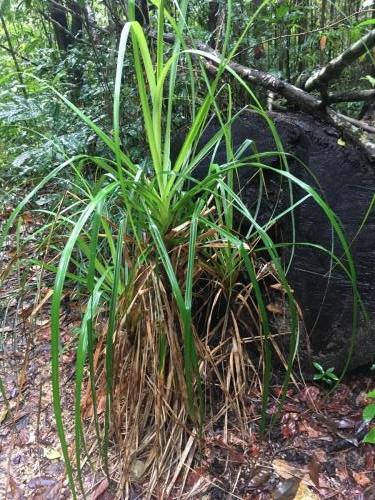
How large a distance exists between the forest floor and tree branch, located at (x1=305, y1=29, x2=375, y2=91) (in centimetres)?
90

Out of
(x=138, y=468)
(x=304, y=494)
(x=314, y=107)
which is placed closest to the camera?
(x=304, y=494)

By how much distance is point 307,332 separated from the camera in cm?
126

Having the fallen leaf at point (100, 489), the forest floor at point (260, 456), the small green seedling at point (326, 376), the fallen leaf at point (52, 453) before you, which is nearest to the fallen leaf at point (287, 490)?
the forest floor at point (260, 456)

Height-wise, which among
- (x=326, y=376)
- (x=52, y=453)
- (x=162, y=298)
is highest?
(x=162, y=298)

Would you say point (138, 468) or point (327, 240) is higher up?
point (327, 240)

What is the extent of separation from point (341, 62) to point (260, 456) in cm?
112

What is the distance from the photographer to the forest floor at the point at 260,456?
1.04 meters

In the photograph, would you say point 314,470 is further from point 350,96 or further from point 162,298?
point 350,96

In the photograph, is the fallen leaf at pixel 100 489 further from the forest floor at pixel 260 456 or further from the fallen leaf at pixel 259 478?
the fallen leaf at pixel 259 478

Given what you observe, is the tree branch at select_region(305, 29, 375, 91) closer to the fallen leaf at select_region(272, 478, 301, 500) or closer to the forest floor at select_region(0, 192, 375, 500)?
the forest floor at select_region(0, 192, 375, 500)

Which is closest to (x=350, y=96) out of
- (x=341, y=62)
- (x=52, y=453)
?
(x=341, y=62)

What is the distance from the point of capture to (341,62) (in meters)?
1.28

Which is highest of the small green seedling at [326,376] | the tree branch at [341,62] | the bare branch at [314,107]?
the tree branch at [341,62]

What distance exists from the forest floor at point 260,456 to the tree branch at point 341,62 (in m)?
0.90
